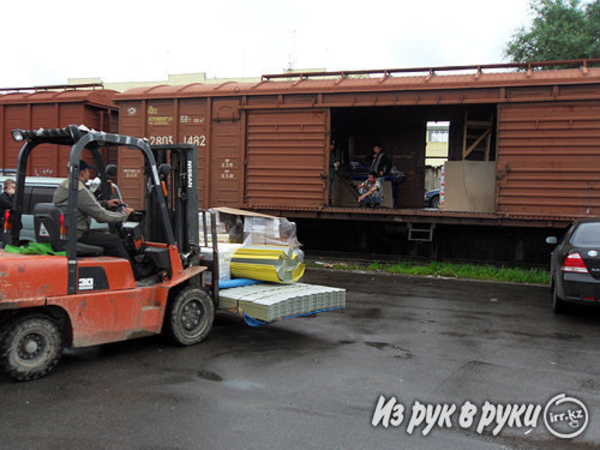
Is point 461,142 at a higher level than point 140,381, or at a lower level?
higher

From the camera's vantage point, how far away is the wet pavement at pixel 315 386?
357cm

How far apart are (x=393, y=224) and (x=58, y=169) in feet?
27.6

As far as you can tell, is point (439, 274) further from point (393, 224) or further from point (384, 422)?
point (384, 422)

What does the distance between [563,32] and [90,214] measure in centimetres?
2214

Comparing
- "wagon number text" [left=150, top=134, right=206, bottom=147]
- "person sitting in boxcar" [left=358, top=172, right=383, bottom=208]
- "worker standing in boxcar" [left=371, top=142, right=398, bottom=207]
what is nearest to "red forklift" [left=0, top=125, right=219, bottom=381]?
"wagon number text" [left=150, top=134, right=206, bottom=147]

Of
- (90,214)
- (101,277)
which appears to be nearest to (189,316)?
(101,277)

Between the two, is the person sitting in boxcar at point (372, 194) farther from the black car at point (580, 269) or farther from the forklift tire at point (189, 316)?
the forklift tire at point (189, 316)

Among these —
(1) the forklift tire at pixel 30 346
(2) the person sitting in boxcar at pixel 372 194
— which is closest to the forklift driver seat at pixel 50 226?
(1) the forklift tire at pixel 30 346

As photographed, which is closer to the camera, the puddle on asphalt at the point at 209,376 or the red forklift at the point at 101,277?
the red forklift at the point at 101,277

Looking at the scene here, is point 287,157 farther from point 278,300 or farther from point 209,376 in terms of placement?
point 209,376

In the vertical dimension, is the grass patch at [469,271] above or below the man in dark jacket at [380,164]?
below

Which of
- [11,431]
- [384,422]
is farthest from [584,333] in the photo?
[11,431]

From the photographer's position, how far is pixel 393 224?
1200cm

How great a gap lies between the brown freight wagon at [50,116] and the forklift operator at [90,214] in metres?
9.01
